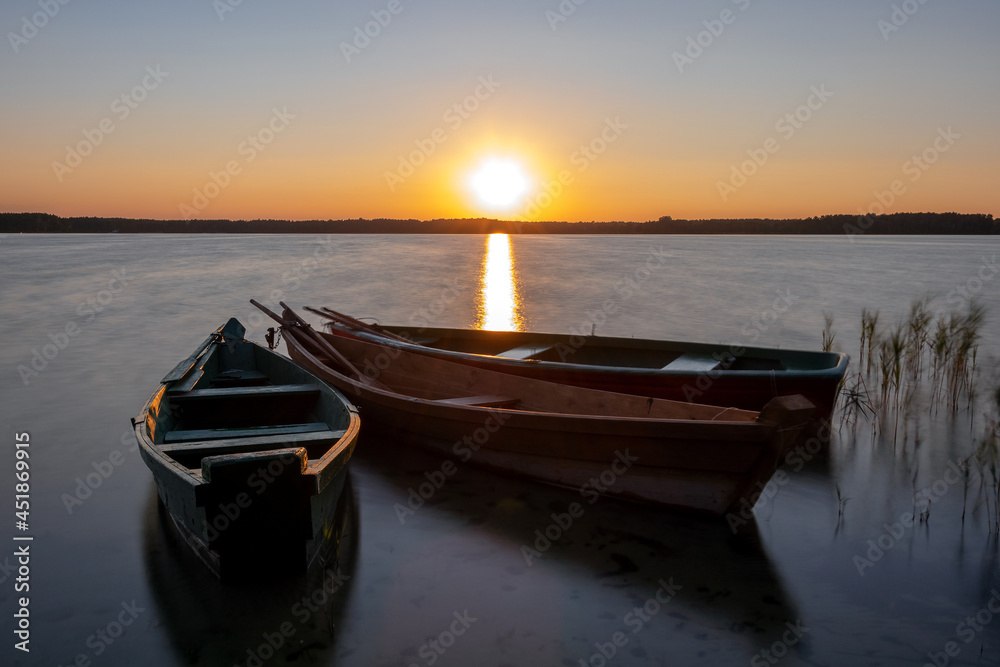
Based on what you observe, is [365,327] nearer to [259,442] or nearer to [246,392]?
[246,392]

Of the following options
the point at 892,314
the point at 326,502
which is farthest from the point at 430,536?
the point at 892,314

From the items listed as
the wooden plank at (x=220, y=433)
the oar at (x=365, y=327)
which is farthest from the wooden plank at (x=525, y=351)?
the wooden plank at (x=220, y=433)

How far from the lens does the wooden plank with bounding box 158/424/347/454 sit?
438cm

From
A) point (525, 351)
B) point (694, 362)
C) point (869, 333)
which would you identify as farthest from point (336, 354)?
point (869, 333)

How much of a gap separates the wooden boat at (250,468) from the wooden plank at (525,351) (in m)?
2.61

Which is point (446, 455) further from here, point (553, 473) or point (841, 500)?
point (841, 500)

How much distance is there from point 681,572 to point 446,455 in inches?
102

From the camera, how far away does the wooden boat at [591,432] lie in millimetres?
4465

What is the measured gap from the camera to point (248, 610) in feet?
12.6

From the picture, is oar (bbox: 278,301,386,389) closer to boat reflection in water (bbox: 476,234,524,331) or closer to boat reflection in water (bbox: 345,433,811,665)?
boat reflection in water (bbox: 345,433,811,665)

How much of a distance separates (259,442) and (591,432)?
238 centimetres

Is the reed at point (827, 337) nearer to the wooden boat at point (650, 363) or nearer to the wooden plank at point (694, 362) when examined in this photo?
the wooden boat at point (650, 363)

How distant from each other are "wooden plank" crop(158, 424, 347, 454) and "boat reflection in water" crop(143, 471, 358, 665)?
0.73 metres

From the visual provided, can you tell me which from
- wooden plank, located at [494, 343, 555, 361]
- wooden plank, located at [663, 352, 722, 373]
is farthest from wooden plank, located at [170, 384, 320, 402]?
wooden plank, located at [663, 352, 722, 373]
